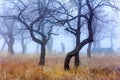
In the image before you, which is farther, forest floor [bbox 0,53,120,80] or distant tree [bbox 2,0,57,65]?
distant tree [bbox 2,0,57,65]

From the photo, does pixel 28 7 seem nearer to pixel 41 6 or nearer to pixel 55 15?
pixel 41 6

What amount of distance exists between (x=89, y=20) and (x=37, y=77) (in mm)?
7726

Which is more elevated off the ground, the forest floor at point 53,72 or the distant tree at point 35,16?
the distant tree at point 35,16

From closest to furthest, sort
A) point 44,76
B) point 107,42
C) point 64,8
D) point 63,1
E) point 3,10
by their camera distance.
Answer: point 44,76, point 64,8, point 63,1, point 3,10, point 107,42

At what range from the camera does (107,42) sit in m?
114

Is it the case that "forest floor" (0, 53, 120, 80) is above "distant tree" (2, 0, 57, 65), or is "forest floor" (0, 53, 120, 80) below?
below

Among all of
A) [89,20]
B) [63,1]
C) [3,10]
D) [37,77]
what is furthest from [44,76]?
[3,10]

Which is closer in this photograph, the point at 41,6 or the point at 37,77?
the point at 37,77

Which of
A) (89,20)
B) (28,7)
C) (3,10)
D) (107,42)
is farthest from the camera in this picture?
(107,42)

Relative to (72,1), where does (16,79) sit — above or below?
below

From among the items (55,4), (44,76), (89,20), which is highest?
(55,4)

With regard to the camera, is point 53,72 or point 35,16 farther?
point 35,16

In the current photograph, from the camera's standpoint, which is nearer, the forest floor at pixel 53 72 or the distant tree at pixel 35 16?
the forest floor at pixel 53 72

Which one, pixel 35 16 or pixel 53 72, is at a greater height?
pixel 35 16
